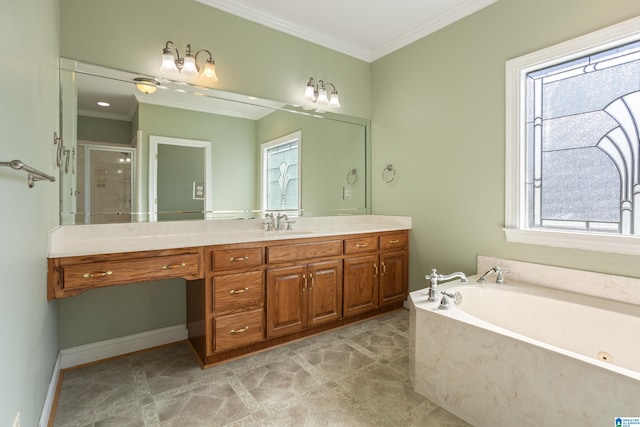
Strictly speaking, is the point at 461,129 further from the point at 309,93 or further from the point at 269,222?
the point at 269,222

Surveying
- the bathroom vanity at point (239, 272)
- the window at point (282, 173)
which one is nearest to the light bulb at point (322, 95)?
the window at point (282, 173)

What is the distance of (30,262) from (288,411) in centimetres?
136

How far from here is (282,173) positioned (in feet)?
9.78

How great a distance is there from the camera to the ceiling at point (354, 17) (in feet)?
8.60

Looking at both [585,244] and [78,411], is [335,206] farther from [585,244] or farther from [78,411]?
[78,411]

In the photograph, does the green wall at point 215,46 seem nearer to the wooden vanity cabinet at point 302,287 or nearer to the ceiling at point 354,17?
the ceiling at point 354,17

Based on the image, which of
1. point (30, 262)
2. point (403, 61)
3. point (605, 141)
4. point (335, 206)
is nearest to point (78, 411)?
point (30, 262)

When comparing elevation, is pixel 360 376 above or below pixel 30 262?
below

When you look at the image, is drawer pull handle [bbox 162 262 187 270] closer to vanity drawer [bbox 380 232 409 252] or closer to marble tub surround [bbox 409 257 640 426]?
marble tub surround [bbox 409 257 640 426]

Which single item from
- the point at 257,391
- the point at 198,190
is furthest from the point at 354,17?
the point at 257,391

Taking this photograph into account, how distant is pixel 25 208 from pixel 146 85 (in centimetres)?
146

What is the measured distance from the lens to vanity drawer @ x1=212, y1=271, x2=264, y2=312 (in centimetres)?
209

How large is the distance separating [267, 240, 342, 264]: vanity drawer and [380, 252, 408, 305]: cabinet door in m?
0.59

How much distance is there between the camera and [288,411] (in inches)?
66.8
